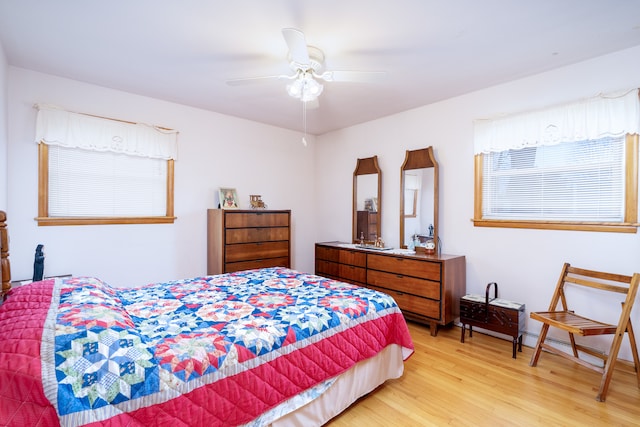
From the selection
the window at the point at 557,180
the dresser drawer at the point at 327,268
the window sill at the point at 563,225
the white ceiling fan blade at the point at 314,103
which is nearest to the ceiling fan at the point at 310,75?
the white ceiling fan blade at the point at 314,103

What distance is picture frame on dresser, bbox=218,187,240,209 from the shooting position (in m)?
3.86

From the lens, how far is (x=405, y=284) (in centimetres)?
328

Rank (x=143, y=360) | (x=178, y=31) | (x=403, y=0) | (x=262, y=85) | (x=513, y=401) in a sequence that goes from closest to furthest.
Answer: (x=143, y=360), (x=403, y=0), (x=513, y=401), (x=178, y=31), (x=262, y=85)

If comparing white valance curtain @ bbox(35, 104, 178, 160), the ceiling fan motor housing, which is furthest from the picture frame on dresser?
the ceiling fan motor housing

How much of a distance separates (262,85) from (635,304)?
3.66 m

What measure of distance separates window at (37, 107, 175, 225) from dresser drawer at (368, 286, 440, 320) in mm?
2749

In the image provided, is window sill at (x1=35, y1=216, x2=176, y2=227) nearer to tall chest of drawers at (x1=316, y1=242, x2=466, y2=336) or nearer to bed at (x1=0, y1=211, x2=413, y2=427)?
bed at (x1=0, y1=211, x2=413, y2=427)

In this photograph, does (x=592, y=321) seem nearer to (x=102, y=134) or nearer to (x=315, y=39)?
(x=315, y=39)

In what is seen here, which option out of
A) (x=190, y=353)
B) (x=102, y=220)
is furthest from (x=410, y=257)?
(x=102, y=220)

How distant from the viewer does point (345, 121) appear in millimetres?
4262

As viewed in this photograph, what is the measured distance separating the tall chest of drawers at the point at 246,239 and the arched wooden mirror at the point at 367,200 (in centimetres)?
101

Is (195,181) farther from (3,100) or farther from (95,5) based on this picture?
(95,5)

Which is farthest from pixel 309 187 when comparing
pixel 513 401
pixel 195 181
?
pixel 513 401

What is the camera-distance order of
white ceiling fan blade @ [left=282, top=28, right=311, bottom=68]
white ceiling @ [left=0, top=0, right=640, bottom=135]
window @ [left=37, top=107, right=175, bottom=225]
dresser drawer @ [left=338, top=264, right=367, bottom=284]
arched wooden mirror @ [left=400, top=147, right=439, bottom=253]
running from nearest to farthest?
white ceiling fan blade @ [left=282, top=28, right=311, bottom=68]
white ceiling @ [left=0, top=0, right=640, bottom=135]
window @ [left=37, top=107, right=175, bottom=225]
arched wooden mirror @ [left=400, top=147, right=439, bottom=253]
dresser drawer @ [left=338, top=264, right=367, bottom=284]
